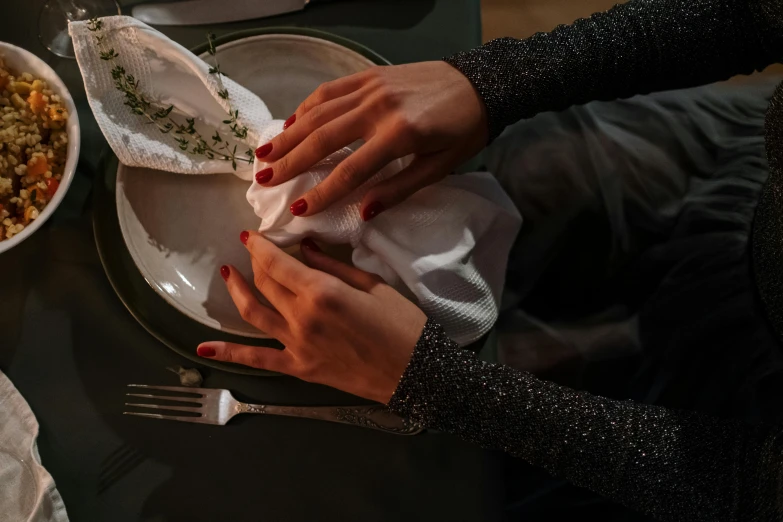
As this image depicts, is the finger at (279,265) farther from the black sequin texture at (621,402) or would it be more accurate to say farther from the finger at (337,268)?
the black sequin texture at (621,402)

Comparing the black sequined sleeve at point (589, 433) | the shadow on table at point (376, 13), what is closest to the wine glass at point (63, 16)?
the shadow on table at point (376, 13)

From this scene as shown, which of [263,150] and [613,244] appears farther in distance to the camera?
[613,244]

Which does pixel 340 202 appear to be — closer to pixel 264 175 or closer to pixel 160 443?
pixel 264 175

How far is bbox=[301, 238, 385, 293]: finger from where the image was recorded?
1.91 feet

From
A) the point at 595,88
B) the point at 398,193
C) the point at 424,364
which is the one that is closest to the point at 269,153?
Result: the point at 398,193

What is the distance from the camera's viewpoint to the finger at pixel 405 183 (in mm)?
567

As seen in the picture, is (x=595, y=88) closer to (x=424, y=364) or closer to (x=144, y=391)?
(x=424, y=364)

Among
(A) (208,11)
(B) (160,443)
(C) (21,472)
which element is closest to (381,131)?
(A) (208,11)

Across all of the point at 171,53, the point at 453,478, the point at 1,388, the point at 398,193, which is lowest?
the point at 453,478

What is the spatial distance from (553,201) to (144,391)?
22.0 inches

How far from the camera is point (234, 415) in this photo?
2.00 ft

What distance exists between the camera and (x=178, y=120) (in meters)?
0.64

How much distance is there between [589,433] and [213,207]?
1.62ft

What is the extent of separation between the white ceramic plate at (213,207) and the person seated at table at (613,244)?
5cm
